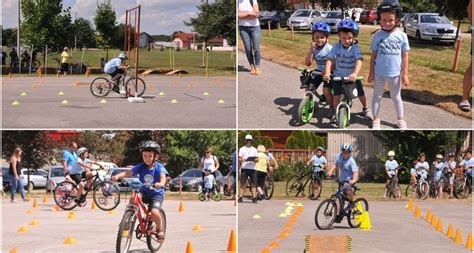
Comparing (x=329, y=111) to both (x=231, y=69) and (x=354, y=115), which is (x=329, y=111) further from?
(x=231, y=69)

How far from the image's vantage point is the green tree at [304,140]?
7036 mm

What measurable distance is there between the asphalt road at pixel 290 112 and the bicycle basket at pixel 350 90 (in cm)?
26

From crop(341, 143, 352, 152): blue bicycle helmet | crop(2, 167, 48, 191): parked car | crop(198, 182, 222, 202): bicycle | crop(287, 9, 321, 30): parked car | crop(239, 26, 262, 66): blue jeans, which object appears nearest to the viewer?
crop(341, 143, 352, 152): blue bicycle helmet

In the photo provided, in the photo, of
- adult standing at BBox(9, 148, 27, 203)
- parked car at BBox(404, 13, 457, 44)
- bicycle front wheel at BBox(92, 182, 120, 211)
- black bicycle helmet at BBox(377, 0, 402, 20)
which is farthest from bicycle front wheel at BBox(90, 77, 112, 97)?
parked car at BBox(404, 13, 457, 44)

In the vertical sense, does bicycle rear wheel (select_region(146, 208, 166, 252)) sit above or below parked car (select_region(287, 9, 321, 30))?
below

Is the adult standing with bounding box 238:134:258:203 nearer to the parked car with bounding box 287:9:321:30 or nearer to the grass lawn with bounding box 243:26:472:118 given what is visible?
the grass lawn with bounding box 243:26:472:118

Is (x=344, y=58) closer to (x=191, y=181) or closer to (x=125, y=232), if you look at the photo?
(x=125, y=232)

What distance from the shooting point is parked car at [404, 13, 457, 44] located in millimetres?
17391

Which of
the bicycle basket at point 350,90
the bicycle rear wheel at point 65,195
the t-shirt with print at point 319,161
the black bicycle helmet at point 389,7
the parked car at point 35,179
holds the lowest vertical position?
the parked car at point 35,179

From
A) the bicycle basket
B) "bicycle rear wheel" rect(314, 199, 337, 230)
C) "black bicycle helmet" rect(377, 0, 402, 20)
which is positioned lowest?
"bicycle rear wheel" rect(314, 199, 337, 230)

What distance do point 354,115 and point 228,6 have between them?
10679 millimetres

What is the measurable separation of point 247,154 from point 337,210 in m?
1.24

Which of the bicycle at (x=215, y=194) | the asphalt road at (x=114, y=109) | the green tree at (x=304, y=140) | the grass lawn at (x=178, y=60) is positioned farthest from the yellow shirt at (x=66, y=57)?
the green tree at (x=304, y=140)

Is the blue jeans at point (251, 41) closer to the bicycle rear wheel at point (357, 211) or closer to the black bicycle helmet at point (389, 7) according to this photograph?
the black bicycle helmet at point (389, 7)
